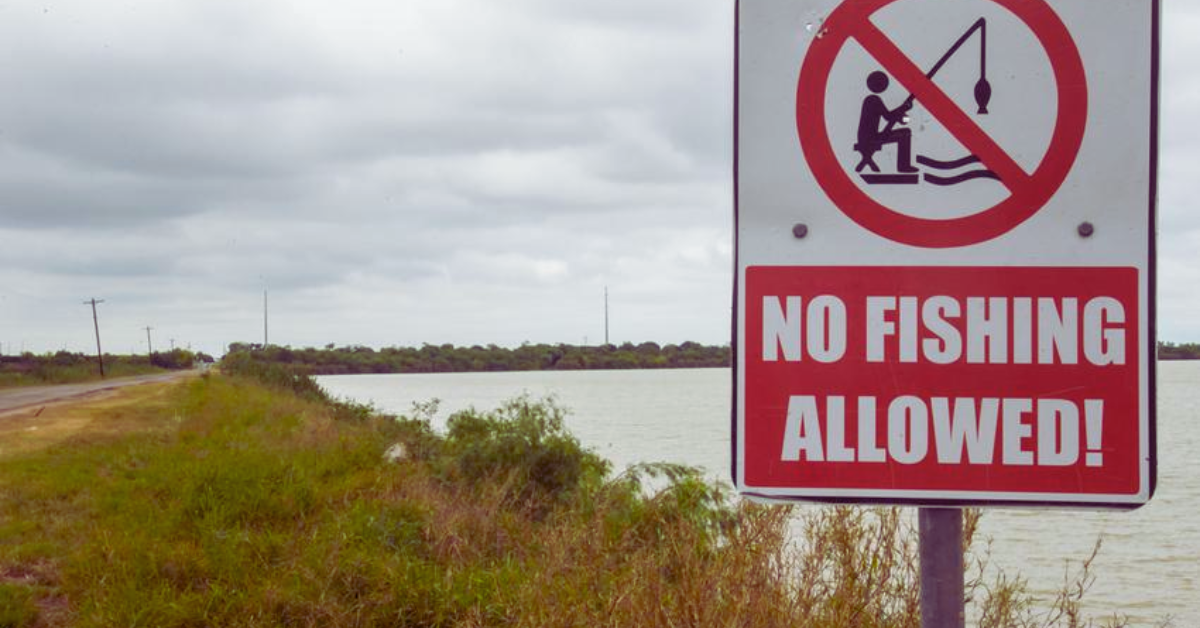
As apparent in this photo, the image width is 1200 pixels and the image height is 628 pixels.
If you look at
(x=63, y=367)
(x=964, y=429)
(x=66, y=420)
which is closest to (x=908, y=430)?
(x=964, y=429)

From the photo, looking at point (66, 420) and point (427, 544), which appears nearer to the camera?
point (427, 544)

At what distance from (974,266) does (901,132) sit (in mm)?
231

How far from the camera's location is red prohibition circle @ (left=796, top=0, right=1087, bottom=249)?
5.56ft

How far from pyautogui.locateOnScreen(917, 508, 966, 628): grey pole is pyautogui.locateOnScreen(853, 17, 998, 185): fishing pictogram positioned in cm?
51

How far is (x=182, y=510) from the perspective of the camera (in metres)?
8.65

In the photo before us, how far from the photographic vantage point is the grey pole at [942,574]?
1643 millimetres

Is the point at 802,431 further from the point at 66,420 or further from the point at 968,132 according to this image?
the point at 66,420

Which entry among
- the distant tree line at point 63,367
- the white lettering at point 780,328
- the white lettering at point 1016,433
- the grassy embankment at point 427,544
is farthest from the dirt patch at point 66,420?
the distant tree line at point 63,367

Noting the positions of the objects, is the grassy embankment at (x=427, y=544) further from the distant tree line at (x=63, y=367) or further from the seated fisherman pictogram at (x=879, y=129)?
the distant tree line at (x=63, y=367)

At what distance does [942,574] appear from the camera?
164 cm

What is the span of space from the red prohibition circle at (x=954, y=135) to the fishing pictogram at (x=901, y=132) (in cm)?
2

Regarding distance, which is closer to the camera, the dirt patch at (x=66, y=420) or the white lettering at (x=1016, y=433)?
the white lettering at (x=1016, y=433)

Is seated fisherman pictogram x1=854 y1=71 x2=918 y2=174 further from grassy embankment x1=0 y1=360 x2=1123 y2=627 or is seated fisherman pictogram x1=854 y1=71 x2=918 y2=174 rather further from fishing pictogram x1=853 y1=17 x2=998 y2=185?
grassy embankment x1=0 y1=360 x2=1123 y2=627

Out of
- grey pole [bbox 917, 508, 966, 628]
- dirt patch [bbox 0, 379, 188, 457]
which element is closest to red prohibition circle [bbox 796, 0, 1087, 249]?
grey pole [bbox 917, 508, 966, 628]
